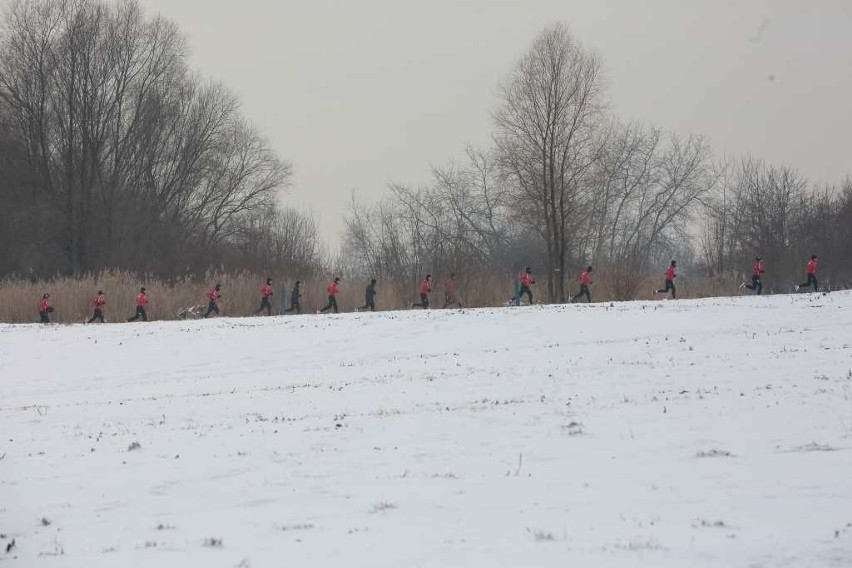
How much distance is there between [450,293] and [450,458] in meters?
30.5

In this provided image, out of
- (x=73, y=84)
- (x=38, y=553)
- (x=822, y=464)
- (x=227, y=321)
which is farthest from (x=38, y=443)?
(x=73, y=84)

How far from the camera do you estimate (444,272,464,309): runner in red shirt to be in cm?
4250

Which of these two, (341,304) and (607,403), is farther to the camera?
(341,304)

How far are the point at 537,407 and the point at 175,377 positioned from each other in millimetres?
10738

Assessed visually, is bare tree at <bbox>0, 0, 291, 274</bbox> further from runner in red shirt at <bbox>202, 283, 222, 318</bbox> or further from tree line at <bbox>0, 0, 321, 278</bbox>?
runner in red shirt at <bbox>202, 283, 222, 318</bbox>

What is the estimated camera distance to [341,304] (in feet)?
140

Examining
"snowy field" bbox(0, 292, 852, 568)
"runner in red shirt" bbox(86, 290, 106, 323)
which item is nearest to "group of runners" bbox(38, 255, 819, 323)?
"runner in red shirt" bbox(86, 290, 106, 323)

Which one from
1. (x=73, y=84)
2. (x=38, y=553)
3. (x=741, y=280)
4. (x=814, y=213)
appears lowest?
(x=38, y=553)

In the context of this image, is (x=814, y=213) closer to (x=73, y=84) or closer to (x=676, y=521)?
(x=73, y=84)

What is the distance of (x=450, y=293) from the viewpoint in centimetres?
4262

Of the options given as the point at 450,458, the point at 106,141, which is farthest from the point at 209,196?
the point at 450,458

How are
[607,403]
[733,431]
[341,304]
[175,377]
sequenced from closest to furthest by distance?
[733,431] → [607,403] → [175,377] → [341,304]

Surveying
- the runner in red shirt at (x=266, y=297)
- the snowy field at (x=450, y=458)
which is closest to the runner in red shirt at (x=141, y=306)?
the runner in red shirt at (x=266, y=297)

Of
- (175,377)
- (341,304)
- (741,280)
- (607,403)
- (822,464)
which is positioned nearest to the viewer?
(822,464)
